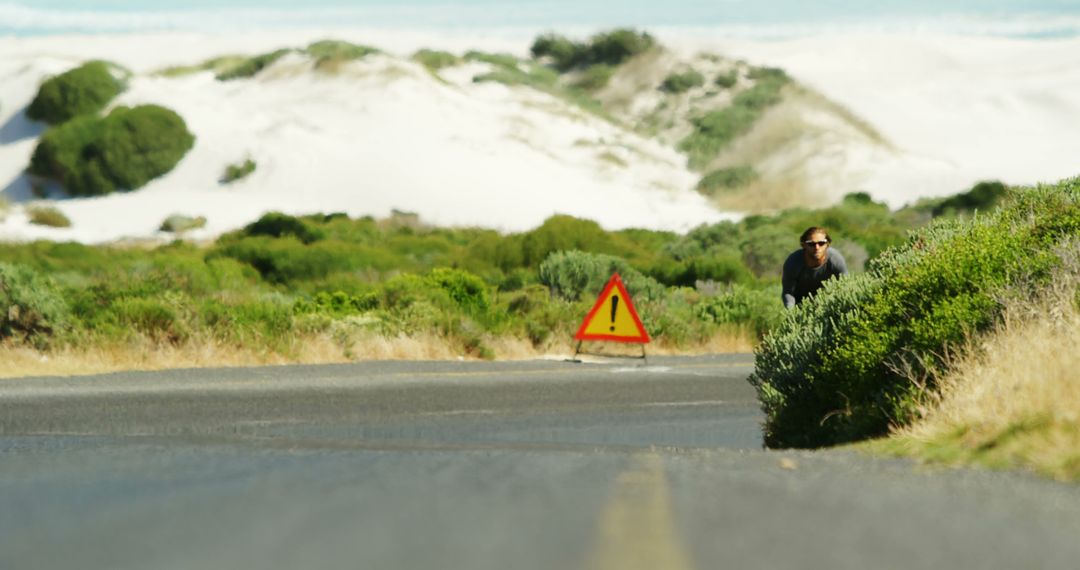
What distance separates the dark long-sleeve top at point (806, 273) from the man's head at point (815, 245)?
0.08 meters

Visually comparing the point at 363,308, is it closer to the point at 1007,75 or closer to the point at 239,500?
the point at 239,500

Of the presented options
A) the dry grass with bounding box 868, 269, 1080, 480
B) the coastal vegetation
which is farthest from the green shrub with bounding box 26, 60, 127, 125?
the dry grass with bounding box 868, 269, 1080, 480

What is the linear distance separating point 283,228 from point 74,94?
1571 inches

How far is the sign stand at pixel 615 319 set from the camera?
24.3m

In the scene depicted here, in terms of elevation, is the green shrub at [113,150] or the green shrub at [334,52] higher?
the green shrub at [334,52]

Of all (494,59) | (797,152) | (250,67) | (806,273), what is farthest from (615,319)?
(494,59)

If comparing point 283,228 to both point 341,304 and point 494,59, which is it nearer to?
point 341,304

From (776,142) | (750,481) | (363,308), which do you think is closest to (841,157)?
(776,142)

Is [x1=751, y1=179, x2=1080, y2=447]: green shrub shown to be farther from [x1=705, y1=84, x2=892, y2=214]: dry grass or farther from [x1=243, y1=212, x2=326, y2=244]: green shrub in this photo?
[x1=705, y1=84, x2=892, y2=214]: dry grass

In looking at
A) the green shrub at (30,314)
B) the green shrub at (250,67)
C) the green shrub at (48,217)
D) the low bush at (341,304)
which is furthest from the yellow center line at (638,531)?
the green shrub at (250,67)

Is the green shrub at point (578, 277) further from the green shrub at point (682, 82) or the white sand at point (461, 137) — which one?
the green shrub at point (682, 82)

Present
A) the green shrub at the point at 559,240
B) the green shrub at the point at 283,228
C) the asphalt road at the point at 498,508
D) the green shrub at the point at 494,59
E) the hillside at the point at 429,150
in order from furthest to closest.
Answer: the green shrub at the point at 494,59, the hillside at the point at 429,150, the green shrub at the point at 283,228, the green shrub at the point at 559,240, the asphalt road at the point at 498,508

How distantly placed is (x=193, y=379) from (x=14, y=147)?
76968 millimetres

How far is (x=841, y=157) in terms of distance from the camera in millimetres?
104188
